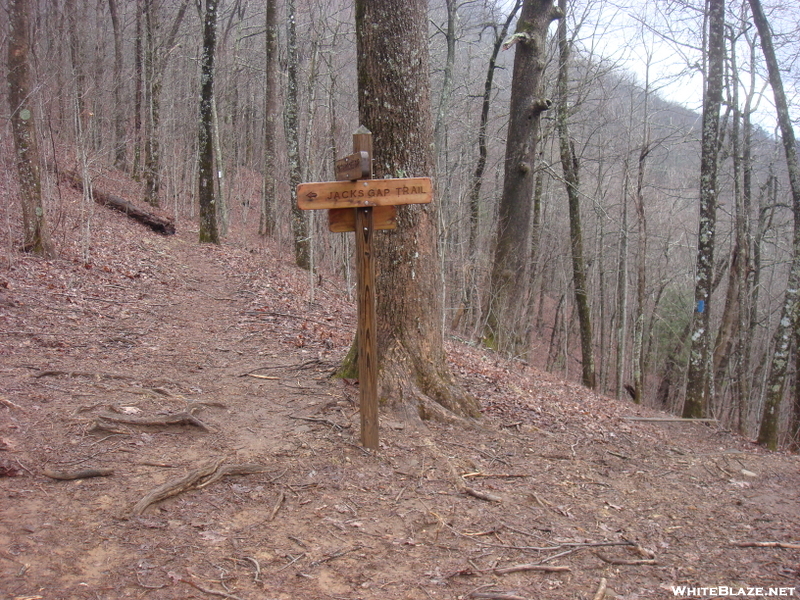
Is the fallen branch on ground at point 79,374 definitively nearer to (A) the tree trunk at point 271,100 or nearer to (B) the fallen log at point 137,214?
(B) the fallen log at point 137,214

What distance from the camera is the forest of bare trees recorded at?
32.3 ft

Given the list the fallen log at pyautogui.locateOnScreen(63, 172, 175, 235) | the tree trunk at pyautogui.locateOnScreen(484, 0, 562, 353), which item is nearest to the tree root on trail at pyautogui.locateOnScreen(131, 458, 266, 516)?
the tree trunk at pyautogui.locateOnScreen(484, 0, 562, 353)

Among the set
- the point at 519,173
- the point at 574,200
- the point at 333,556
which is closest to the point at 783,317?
the point at 519,173

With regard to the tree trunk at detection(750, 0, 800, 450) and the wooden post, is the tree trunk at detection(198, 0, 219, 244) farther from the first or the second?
the tree trunk at detection(750, 0, 800, 450)

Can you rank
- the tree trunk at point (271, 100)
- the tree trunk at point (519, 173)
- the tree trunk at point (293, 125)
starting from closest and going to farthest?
the tree trunk at point (519, 173) → the tree trunk at point (293, 125) → the tree trunk at point (271, 100)

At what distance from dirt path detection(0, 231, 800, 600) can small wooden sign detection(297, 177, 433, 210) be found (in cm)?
195

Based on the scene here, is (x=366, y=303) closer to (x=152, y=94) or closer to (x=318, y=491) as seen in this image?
(x=318, y=491)

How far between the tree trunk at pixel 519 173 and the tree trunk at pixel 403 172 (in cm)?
511

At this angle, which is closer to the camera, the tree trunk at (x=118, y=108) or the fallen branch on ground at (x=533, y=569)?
the fallen branch on ground at (x=533, y=569)

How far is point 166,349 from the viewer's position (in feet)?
22.9

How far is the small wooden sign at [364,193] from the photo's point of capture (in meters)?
4.16

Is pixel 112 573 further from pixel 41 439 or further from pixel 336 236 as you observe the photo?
pixel 336 236

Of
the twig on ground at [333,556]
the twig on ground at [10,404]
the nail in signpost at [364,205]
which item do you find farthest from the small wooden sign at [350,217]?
the twig on ground at [10,404]

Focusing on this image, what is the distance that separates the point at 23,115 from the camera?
8906mm
